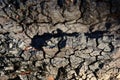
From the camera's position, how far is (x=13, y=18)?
7.97ft

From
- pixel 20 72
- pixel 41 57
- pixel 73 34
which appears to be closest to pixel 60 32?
pixel 73 34

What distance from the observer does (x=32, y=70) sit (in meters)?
2.31

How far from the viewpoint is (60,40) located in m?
2.34

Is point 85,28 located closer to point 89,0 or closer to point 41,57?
point 89,0

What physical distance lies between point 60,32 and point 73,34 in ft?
0.33

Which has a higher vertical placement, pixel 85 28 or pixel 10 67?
pixel 85 28

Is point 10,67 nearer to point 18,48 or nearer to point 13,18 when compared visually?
point 18,48

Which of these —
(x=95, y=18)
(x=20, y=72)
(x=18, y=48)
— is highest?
(x=95, y=18)

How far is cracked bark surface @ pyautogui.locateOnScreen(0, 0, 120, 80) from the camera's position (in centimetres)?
227

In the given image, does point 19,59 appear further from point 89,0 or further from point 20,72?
point 89,0

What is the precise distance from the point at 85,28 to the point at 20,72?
23.1 inches

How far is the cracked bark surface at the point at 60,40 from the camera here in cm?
227

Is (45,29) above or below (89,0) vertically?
below

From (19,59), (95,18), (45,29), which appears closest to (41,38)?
(45,29)
